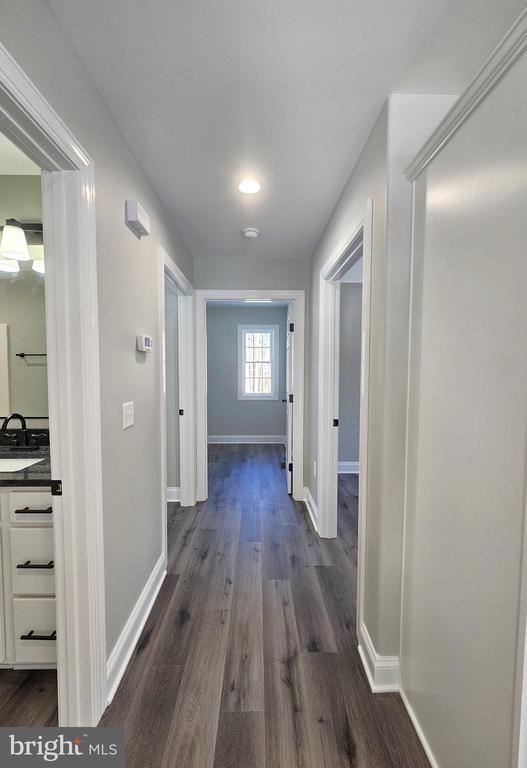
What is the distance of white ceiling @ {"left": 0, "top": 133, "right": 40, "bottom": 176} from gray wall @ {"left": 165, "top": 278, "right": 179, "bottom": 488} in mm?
1624

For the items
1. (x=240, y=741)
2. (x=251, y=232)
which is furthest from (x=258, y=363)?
(x=240, y=741)

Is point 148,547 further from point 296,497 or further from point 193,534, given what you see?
point 296,497

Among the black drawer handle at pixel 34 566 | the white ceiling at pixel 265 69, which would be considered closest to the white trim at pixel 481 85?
the white ceiling at pixel 265 69

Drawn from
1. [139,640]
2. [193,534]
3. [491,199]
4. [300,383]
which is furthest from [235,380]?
[491,199]

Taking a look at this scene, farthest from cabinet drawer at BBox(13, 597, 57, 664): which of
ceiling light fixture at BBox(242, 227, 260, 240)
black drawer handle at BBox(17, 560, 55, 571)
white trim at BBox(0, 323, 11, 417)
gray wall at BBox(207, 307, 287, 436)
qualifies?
gray wall at BBox(207, 307, 287, 436)

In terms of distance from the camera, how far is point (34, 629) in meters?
1.55

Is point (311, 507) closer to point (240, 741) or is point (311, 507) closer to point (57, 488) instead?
point (240, 741)

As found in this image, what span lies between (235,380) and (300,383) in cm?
280

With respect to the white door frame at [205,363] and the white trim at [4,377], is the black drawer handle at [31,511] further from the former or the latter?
the white door frame at [205,363]

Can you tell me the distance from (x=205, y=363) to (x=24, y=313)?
1710mm

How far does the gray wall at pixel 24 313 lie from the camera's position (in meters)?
2.06

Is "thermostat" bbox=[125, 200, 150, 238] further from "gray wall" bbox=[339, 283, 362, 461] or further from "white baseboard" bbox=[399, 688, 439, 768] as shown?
"gray wall" bbox=[339, 283, 362, 461]

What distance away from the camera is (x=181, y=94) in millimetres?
1423

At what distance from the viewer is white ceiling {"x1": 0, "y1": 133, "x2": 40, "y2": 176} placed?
1.79 m
